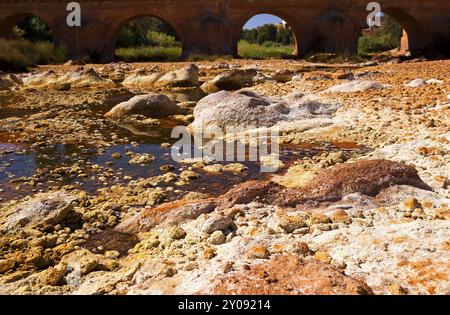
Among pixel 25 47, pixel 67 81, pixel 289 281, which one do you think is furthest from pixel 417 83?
pixel 25 47

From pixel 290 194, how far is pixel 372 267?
1314mm

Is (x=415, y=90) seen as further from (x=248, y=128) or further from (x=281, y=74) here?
(x=281, y=74)

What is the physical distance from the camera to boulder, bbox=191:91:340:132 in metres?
7.14

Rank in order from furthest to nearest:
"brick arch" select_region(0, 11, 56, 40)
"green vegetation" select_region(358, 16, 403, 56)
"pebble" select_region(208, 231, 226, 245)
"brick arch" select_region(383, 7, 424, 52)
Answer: "green vegetation" select_region(358, 16, 403, 56), "brick arch" select_region(383, 7, 424, 52), "brick arch" select_region(0, 11, 56, 40), "pebble" select_region(208, 231, 226, 245)

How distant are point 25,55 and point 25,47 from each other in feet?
3.82

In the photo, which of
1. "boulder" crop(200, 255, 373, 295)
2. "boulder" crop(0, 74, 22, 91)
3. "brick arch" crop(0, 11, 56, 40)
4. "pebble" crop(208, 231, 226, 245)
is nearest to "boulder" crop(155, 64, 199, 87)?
"boulder" crop(0, 74, 22, 91)

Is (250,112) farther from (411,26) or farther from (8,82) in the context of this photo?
(411,26)

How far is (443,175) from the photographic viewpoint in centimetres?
434

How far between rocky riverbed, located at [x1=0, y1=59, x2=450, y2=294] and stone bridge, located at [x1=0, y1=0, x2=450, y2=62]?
16.9 meters

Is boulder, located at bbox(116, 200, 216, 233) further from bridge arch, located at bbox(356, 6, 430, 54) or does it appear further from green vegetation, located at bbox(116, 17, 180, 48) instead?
green vegetation, located at bbox(116, 17, 180, 48)

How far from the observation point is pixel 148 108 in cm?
903

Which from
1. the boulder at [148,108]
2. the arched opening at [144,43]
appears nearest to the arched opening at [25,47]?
the arched opening at [144,43]

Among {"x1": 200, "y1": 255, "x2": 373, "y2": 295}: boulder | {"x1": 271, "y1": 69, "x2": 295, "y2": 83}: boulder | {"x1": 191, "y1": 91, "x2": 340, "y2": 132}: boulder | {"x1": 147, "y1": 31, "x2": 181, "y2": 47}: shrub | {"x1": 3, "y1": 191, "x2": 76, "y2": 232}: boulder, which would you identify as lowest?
{"x1": 3, "y1": 191, "x2": 76, "y2": 232}: boulder
